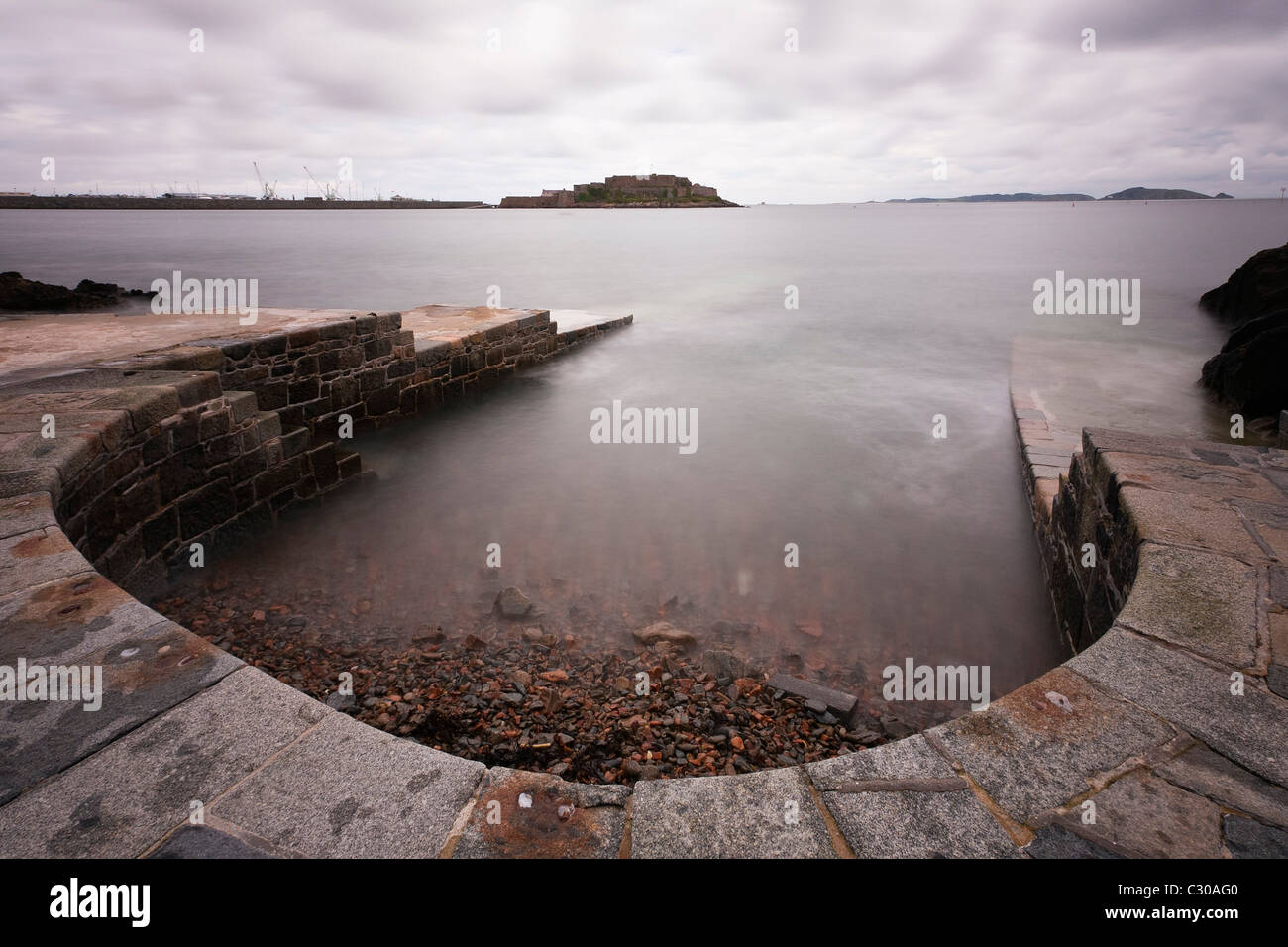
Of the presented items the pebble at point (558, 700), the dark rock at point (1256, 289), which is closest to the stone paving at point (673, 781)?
the pebble at point (558, 700)

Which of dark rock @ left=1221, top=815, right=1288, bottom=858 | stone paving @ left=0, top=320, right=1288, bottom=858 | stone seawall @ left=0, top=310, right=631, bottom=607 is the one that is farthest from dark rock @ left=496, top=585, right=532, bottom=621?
dark rock @ left=1221, top=815, right=1288, bottom=858

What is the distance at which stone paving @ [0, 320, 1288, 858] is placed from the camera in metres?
1.61

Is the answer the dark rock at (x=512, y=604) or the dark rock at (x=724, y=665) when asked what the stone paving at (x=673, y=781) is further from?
the dark rock at (x=512, y=604)

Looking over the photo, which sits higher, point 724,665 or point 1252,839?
point 1252,839

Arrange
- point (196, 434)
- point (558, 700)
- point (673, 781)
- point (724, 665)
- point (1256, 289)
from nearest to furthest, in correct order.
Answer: point (673, 781), point (558, 700), point (724, 665), point (196, 434), point (1256, 289)

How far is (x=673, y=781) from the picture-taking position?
1.89 metres

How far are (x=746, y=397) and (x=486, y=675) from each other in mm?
6723

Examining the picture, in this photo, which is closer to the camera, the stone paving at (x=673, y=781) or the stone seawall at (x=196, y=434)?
the stone paving at (x=673, y=781)

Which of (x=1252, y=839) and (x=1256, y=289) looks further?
(x=1256, y=289)

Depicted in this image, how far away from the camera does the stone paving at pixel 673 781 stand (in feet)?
5.27

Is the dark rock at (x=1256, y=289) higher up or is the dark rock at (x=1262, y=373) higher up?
the dark rock at (x=1256, y=289)

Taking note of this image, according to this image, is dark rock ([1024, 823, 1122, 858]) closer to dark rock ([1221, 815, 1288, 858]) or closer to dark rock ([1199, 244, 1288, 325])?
dark rock ([1221, 815, 1288, 858])

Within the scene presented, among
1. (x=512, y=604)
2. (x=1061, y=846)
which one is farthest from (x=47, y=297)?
(x=1061, y=846)

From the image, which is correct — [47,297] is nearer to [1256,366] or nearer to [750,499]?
[750,499]
